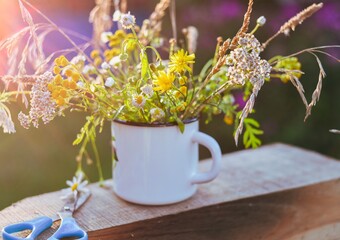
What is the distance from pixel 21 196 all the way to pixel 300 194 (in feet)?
4.72

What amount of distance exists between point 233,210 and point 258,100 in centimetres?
165

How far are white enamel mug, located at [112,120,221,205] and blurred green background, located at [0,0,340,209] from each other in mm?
1370

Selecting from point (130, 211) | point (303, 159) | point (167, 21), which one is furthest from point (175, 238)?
point (167, 21)

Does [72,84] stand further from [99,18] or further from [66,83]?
[99,18]

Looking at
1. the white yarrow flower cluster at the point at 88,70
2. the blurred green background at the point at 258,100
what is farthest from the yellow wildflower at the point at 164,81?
the blurred green background at the point at 258,100

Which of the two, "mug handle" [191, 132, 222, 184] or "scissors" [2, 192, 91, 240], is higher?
"mug handle" [191, 132, 222, 184]

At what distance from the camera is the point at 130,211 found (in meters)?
1.10

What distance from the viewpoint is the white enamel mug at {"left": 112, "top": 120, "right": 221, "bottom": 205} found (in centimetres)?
106

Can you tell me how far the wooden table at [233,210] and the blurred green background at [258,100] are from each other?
129cm

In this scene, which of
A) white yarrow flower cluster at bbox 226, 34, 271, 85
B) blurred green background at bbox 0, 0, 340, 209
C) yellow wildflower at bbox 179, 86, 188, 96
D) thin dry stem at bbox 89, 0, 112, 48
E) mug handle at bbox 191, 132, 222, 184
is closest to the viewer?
white yarrow flower cluster at bbox 226, 34, 271, 85

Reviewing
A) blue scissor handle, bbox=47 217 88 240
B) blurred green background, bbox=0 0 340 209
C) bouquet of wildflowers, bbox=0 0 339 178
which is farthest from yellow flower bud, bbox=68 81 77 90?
blurred green background, bbox=0 0 340 209

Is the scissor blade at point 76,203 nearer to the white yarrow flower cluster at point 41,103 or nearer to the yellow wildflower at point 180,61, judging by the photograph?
the white yarrow flower cluster at point 41,103

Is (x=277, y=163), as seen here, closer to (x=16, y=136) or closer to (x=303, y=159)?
(x=303, y=159)

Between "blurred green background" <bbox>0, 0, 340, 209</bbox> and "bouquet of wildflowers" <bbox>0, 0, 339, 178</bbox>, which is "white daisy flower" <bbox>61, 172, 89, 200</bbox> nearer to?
"bouquet of wildflowers" <bbox>0, 0, 339, 178</bbox>
